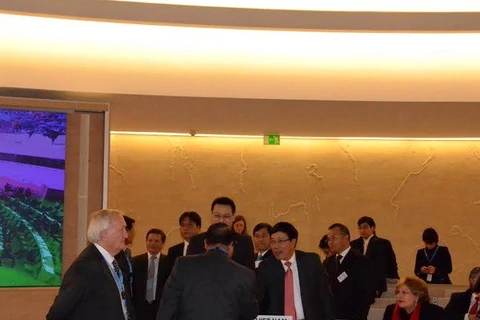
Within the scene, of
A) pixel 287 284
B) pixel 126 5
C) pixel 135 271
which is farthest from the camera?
pixel 135 271

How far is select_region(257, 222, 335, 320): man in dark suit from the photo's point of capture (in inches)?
295

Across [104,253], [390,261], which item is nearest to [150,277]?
[390,261]

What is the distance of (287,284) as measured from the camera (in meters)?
7.55

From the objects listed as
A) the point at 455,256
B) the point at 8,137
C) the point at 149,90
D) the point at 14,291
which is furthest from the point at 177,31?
the point at 455,256

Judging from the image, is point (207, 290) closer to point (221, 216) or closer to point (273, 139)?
point (221, 216)

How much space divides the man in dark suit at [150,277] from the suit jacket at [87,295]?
13.7 feet

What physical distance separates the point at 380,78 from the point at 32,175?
148 inches

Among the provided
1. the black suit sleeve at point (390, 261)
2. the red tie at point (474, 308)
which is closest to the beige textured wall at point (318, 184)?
the black suit sleeve at point (390, 261)

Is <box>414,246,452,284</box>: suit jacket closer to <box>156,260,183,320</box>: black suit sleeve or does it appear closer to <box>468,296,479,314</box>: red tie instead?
<box>468,296,479,314</box>: red tie

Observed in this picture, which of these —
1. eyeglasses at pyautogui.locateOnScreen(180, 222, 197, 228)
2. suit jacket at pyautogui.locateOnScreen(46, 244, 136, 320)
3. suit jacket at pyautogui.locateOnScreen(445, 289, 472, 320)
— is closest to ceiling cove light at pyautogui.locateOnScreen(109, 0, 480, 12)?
eyeglasses at pyautogui.locateOnScreen(180, 222, 197, 228)

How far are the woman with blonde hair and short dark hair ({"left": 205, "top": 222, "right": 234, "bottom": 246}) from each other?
209 cm

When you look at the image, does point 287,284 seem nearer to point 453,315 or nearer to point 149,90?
point 453,315

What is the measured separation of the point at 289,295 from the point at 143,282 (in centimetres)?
273

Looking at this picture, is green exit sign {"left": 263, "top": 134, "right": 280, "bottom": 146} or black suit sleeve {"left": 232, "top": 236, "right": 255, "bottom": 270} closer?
black suit sleeve {"left": 232, "top": 236, "right": 255, "bottom": 270}
